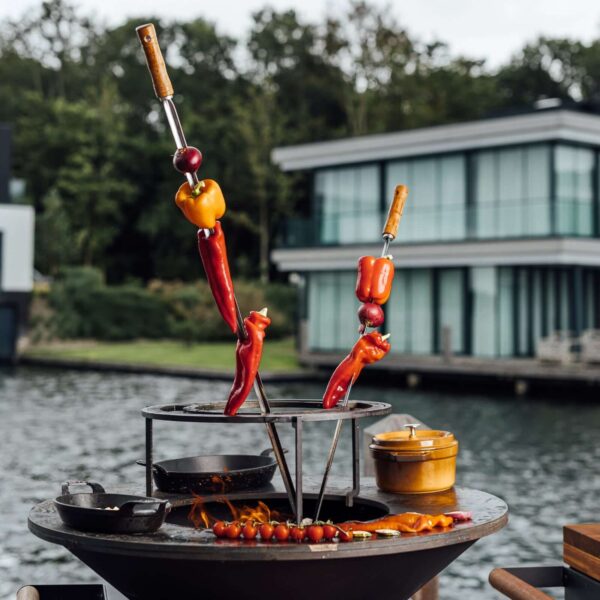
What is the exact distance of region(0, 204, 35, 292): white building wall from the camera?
1973 inches

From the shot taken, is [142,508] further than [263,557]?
Yes

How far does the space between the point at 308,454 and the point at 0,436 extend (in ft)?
22.2

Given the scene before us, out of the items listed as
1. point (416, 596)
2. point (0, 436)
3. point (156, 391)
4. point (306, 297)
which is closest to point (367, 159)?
point (306, 297)

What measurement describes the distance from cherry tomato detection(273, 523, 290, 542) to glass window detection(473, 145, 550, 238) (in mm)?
32602

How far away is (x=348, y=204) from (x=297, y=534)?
3870cm

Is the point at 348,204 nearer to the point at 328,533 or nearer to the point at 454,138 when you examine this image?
the point at 454,138

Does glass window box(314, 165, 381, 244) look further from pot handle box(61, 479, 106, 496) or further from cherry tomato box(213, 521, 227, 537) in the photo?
cherry tomato box(213, 521, 227, 537)

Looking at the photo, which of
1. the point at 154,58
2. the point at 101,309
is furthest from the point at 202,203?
the point at 101,309

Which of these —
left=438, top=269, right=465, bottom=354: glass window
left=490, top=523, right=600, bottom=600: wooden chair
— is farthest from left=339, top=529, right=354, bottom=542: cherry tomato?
left=438, top=269, right=465, bottom=354: glass window

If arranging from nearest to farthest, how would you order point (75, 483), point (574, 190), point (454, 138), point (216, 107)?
point (75, 483)
point (574, 190)
point (454, 138)
point (216, 107)

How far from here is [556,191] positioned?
A: 38219 mm

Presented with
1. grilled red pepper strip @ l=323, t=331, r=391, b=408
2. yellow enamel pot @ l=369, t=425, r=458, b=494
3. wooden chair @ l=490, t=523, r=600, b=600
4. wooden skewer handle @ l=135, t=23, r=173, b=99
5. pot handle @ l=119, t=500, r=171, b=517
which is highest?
wooden skewer handle @ l=135, t=23, r=173, b=99

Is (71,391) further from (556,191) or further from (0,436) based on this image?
(556,191)

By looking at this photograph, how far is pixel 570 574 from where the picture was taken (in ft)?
20.4
